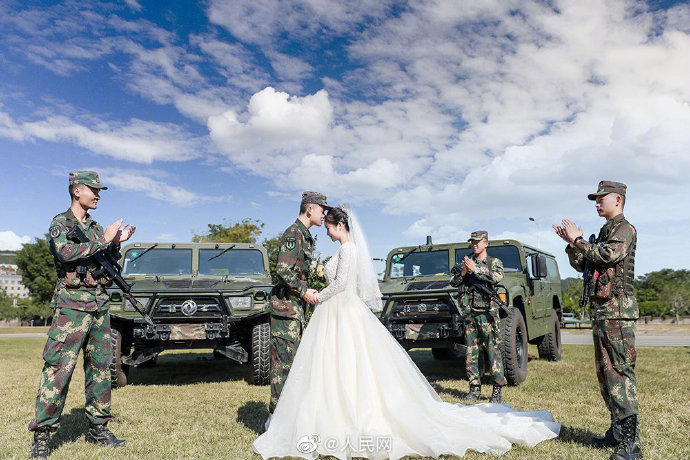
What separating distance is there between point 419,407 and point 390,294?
3.63m

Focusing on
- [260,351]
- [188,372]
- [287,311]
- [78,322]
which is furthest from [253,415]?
[188,372]

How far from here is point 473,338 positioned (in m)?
6.38

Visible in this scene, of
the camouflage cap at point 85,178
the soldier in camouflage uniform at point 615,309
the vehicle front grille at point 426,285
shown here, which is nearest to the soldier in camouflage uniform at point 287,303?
the camouflage cap at point 85,178

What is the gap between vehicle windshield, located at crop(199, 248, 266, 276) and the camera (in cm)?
866

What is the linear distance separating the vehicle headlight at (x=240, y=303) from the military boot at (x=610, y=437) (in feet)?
15.1

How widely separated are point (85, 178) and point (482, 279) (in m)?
4.41

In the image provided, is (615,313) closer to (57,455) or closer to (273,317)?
(273,317)

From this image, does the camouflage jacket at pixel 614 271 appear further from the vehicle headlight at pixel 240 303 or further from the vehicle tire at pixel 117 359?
the vehicle tire at pixel 117 359

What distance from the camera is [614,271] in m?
4.01

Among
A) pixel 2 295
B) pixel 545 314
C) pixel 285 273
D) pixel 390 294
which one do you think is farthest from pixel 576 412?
pixel 2 295

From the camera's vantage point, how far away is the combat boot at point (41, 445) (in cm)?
404

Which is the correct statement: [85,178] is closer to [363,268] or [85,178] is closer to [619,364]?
[363,268]

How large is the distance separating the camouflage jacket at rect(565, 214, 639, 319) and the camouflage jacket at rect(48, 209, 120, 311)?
152 inches

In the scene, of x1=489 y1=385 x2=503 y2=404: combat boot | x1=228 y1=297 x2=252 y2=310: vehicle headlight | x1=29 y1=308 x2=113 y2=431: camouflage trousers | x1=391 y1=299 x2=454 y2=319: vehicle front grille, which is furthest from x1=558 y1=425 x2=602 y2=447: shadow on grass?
x1=228 y1=297 x2=252 y2=310: vehicle headlight
